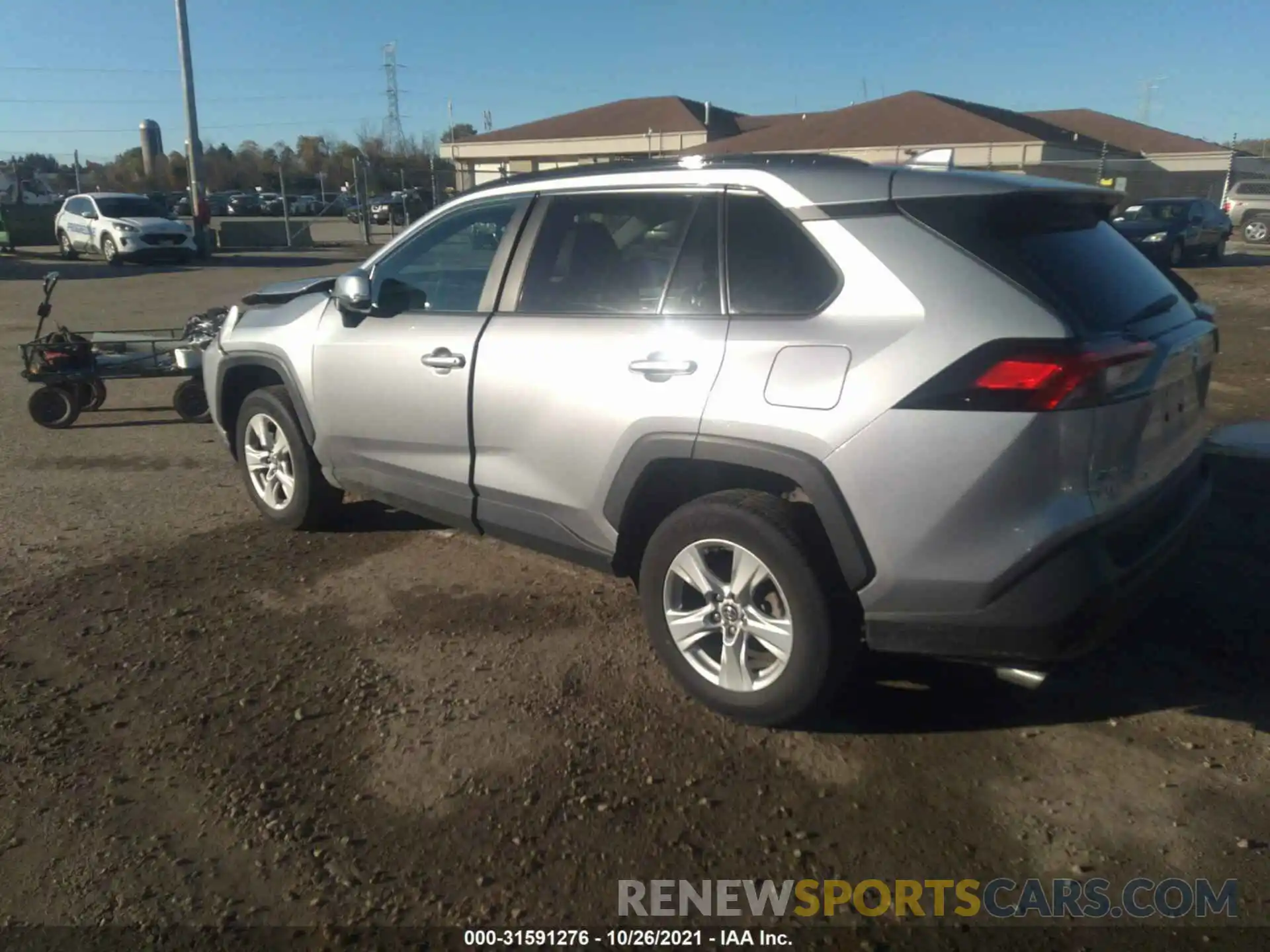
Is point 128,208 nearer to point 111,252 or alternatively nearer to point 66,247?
point 111,252

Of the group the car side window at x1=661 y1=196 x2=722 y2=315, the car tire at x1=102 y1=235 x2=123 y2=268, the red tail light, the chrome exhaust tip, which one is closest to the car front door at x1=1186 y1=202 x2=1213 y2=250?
the car side window at x1=661 y1=196 x2=722 y2=315

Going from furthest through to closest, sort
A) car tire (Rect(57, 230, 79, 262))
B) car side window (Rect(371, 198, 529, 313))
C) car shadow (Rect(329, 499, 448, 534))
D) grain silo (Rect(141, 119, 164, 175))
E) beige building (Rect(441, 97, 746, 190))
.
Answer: grain silo (Rect(141, 119, 164, 175))
beige building (Rect(441, 97, 746, 190))
car tire (Rect(57, 230, 79, 262))
car shadow (Rect(329, 499, 448, 534))
car side window (Rect(371, 198, 529, 313))

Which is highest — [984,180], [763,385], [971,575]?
[984,180]

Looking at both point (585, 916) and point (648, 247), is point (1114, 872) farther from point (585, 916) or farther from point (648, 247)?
point (648, 247)

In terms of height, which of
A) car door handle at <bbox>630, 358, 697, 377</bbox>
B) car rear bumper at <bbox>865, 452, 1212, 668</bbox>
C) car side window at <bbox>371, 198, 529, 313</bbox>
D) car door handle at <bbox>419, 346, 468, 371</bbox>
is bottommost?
car rear bumper at <bbox>865, 452, 1212, 668</bbox>

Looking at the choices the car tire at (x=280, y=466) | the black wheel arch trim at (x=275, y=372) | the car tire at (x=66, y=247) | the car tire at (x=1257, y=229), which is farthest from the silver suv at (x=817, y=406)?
the car tire at (x=1257, y=229)

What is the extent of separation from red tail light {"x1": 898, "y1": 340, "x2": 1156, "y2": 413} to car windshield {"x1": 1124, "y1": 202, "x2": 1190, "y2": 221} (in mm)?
23107

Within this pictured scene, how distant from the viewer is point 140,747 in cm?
343

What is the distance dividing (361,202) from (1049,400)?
103ft

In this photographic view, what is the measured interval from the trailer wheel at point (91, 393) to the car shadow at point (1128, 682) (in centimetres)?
647

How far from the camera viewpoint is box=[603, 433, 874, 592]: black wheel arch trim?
10.2 feet

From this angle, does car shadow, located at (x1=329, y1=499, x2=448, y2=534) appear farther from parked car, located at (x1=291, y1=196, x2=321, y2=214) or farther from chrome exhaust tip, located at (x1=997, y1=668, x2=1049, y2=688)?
parked car, located at (x1=291, y1=196, x2=321, y2=214)

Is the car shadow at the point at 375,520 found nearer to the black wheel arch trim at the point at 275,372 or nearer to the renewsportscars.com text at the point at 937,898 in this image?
the black wheel arch trim at the point at 275,372

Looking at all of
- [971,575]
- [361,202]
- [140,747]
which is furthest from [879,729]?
[361,202]
